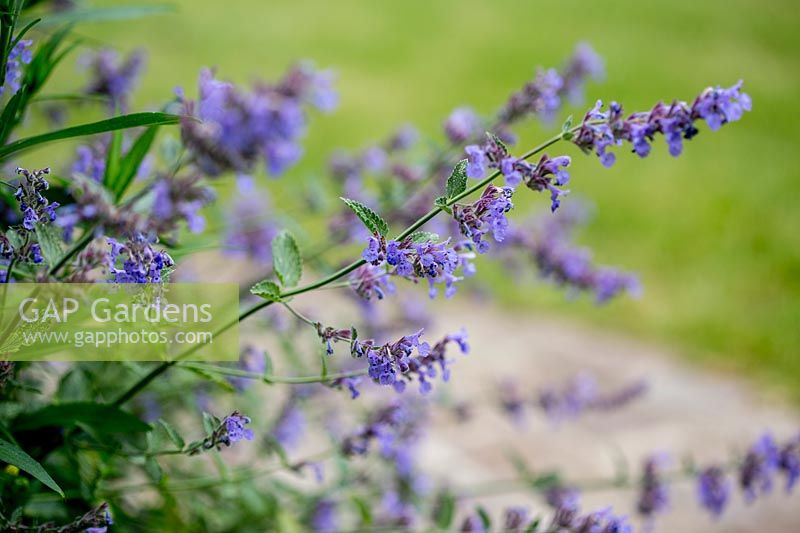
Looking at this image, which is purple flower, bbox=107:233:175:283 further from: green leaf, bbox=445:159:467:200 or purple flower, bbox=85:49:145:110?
purple flower, bbox=85:49:145:110

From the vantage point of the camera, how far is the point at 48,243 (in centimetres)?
72

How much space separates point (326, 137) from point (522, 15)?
277cm

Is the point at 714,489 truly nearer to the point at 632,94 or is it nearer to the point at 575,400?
the point at 575,400

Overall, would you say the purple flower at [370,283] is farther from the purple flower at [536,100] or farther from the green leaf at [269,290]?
the purple flower at [536,100]

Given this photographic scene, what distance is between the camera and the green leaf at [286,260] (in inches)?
31.1

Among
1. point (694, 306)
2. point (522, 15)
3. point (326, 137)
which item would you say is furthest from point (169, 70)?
point (694, 306)

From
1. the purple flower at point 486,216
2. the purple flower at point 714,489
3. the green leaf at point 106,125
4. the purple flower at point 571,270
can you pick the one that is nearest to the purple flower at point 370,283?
the purple flower at point 486,216

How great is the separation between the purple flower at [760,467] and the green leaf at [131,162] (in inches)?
41.2

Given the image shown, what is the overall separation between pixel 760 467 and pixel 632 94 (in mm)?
3659

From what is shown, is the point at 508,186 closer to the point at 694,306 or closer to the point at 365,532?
the point at 365,532

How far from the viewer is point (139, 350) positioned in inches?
38.4

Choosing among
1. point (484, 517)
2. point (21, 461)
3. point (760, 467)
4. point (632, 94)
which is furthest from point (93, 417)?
point (632, 94)

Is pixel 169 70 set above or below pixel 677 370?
above

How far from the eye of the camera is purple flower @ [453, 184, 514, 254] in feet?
2.26
